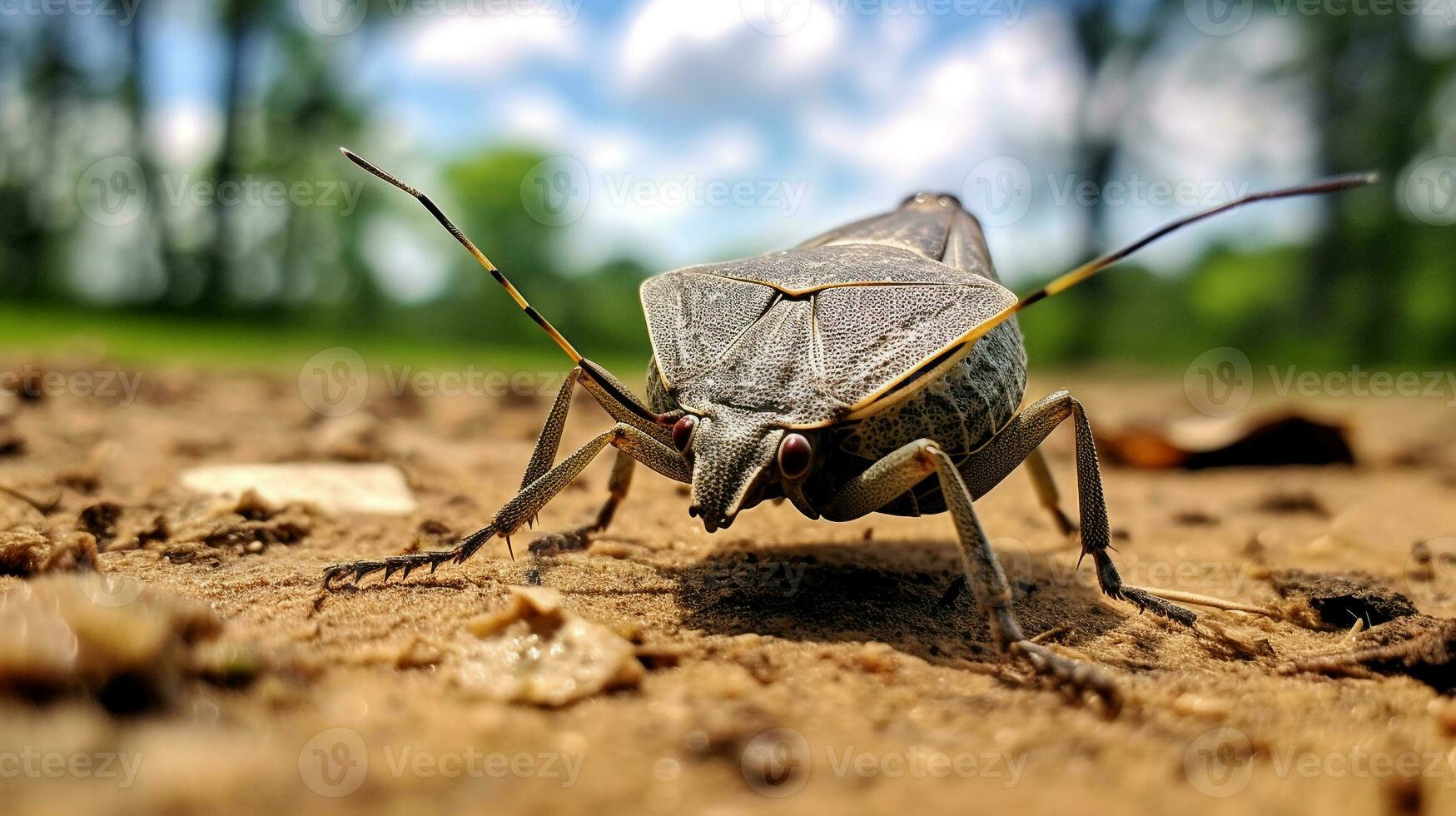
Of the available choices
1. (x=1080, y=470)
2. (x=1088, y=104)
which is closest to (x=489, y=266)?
(x=1080, y=470)

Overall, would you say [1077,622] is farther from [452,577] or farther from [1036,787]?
[452,577]

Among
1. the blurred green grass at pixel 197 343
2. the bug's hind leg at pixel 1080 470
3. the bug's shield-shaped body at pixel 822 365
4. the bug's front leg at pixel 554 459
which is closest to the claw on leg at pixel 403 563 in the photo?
the bug's front leg at pixel 554 459

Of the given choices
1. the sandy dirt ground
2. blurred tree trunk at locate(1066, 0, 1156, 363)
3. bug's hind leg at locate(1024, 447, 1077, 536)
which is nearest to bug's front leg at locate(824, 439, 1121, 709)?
the sandy dirt ground

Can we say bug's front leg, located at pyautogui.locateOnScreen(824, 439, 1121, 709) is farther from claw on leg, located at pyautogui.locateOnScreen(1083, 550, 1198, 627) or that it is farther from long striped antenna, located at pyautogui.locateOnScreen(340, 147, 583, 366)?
long striped antenna, located at pyautogui.locateOnScreen(340, 147, 583, 366)

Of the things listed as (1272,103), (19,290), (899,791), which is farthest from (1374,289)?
(19,290)

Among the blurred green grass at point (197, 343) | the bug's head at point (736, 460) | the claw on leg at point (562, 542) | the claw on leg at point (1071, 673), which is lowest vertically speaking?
the blurred green grass at point (197, 343)

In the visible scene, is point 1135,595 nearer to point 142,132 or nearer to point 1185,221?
point 1185,221

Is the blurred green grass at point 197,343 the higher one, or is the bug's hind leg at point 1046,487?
the bug's hind leg at point 1046,487

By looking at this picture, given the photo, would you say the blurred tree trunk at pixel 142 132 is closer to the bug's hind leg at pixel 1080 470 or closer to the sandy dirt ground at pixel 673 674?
the sandy dirt ground at pixel 673 674

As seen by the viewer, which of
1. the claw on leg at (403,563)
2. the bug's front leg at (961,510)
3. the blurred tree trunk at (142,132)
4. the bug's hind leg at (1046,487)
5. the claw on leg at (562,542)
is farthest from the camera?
the blurred tree trunk at (142,132)
